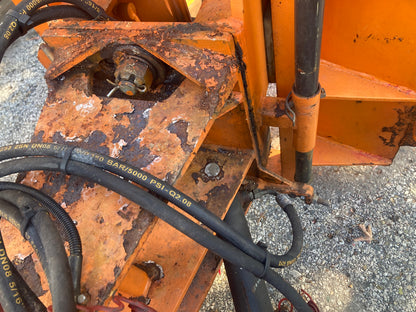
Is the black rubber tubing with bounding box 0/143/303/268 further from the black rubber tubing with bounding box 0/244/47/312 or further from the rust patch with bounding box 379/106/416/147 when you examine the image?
the rust patch with bounding box 379/106/416/147

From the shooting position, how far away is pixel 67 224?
77 cm

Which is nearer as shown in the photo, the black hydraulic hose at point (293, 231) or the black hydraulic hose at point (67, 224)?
the black hydraulic hose at point (67, 224)

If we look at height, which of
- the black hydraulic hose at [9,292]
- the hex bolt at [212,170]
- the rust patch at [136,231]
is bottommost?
the hex bolt at [212,170]

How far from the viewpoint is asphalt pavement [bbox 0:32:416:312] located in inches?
72.7

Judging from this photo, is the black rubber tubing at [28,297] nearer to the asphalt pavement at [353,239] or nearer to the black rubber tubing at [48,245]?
the black rubber tubing at [48,245]

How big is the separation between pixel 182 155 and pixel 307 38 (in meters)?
0.48

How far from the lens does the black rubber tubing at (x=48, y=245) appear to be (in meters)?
0.66

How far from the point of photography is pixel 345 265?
1.94 m

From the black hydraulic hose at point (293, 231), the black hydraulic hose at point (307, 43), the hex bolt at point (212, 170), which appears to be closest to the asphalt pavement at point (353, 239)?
the black hydraulic hose at point (293, 231)

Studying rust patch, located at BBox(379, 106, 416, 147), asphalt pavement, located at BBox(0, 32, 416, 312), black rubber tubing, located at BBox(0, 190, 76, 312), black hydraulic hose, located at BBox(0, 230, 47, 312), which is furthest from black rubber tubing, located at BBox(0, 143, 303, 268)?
asphalt pavement, located at BBox(0, 32, 416, 312)

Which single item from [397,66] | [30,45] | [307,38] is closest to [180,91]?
[307,38]

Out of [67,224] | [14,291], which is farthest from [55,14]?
[14,291]

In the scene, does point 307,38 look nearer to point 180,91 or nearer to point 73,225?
point 180,91

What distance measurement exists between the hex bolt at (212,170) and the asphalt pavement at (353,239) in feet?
3.03
